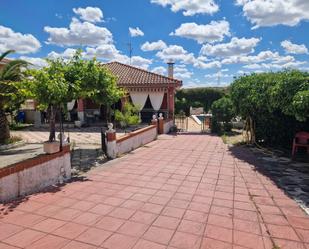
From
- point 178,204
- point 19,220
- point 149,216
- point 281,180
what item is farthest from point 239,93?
point 19,220

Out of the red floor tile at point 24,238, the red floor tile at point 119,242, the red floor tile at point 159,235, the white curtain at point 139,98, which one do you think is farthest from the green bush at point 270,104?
the white curtain at point 139,98

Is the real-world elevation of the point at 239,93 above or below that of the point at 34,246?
above

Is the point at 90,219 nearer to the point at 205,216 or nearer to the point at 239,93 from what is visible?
the point at 205,216

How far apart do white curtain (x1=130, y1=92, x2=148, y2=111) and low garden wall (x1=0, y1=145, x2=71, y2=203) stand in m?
14.7

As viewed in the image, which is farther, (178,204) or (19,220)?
(178,204)

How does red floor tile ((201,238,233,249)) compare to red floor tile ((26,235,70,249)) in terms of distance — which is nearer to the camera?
red floor tile ((26,235,70,249))

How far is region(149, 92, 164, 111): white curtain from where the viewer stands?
22.2 metres

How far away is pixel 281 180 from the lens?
27.2ft

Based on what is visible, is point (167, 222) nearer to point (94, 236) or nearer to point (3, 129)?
point (94, 236)

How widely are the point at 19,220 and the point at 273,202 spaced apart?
211 inches

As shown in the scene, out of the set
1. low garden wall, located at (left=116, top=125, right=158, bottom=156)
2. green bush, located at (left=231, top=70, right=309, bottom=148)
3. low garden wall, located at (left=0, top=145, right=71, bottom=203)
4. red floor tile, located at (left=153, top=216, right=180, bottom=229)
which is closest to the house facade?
low garden wall, located at (left=116, top=125, right=158, bottom=156)

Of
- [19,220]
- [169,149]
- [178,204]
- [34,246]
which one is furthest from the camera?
[169,149]

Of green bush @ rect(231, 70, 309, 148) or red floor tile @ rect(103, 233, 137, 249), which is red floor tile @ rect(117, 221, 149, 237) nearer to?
red floor tile @ rect(103, 233, 137, 249)

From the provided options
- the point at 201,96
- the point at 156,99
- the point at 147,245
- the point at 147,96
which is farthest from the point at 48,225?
the point at 201,96
